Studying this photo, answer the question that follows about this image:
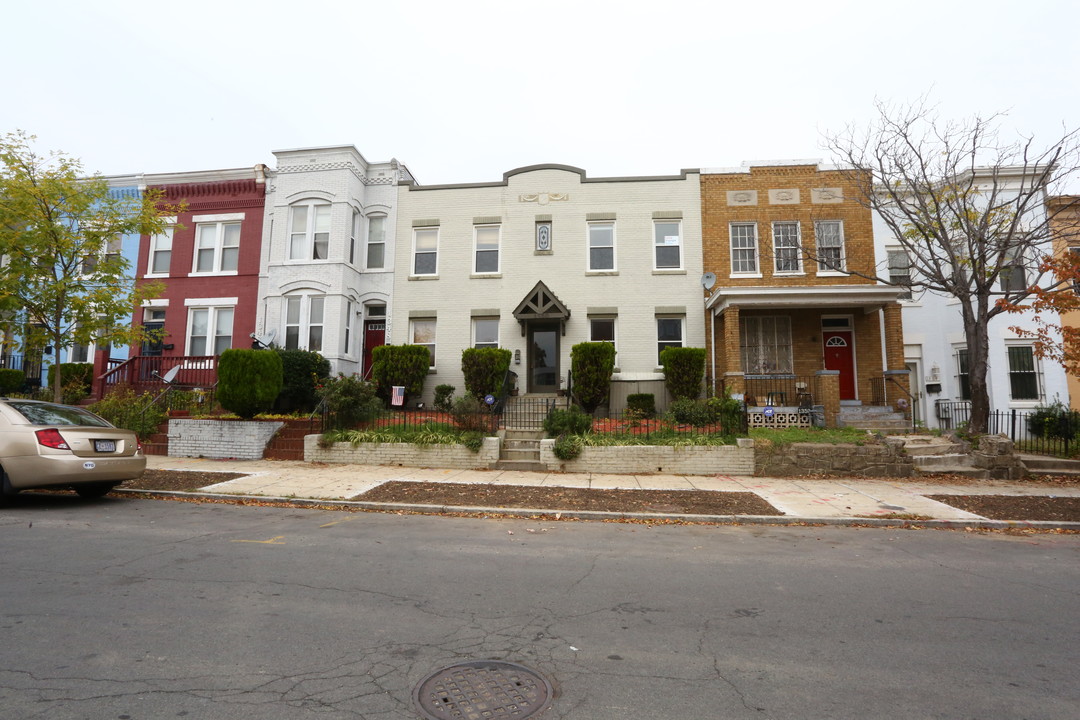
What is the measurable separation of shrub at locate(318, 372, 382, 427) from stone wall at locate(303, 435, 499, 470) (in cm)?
82

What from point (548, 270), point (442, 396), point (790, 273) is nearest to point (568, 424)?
point (442, 396)

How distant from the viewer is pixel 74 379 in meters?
18.3

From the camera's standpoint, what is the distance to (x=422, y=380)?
1809 cm

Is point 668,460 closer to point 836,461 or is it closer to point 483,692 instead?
point 836,461

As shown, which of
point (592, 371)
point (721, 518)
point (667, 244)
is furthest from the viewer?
point (667, 244)

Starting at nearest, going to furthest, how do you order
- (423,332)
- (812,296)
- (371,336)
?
(812,296), (423,332), (371,336)

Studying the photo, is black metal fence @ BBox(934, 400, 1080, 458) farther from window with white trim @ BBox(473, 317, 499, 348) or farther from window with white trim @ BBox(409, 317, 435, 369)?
window with white trim @ BBox(409, 317, 435, 369)

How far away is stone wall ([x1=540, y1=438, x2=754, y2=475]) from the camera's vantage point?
12141 millimetres

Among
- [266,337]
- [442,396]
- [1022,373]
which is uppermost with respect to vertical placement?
[266,337]

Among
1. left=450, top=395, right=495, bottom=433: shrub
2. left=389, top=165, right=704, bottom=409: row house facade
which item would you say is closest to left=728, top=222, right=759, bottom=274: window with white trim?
left=389, top=165, right=704, bottom=409: row house facade

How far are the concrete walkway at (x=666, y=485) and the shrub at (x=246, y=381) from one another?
54.1 inches

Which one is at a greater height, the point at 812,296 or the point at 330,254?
the point at 330,254

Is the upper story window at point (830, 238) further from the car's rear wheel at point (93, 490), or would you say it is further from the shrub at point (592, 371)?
the car's rear wheel at point (93, 490)

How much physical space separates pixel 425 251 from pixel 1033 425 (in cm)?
1926
